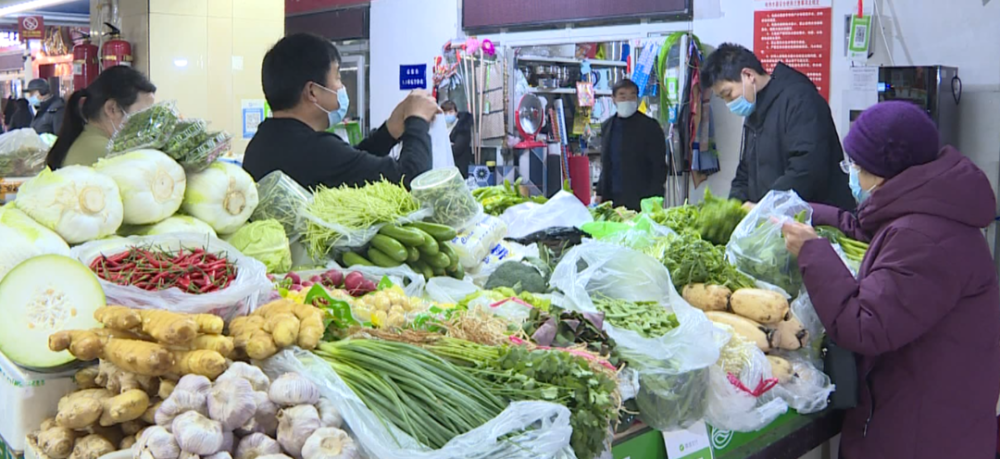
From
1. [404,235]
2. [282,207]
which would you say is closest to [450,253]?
[404,235]

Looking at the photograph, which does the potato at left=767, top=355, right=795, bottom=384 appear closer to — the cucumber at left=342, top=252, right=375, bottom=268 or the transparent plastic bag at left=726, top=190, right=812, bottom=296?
the transparent plastic bag at left=726, top=190, right=812, bottom=296

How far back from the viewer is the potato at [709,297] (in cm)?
284

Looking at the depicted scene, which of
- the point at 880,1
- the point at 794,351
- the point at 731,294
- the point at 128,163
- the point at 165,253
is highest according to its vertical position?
the point at 880,1

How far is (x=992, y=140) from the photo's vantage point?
5.98 meters

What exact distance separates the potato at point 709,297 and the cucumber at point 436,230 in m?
0.84

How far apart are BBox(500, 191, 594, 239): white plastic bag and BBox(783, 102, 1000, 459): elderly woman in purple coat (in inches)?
48.6

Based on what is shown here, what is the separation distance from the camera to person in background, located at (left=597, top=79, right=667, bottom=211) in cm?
703

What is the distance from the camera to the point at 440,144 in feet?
12.7

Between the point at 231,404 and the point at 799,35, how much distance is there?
19.9ft

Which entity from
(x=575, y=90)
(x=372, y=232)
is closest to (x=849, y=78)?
(x=575, y=90)

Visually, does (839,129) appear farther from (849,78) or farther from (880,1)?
(880,1)

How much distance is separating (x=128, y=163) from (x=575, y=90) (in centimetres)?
604

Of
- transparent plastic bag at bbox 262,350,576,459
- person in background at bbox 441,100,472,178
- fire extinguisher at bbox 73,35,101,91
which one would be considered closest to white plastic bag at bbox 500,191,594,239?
transparent plastic bag at bbox 262,350,576,459

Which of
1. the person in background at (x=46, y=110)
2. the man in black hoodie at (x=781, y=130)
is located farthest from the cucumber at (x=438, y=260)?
the person in background at (x=46, y=110)
